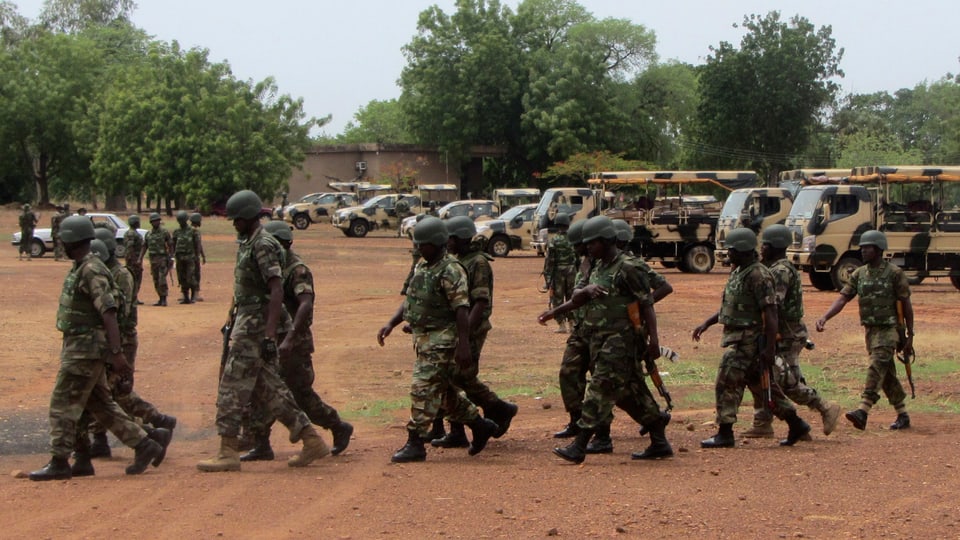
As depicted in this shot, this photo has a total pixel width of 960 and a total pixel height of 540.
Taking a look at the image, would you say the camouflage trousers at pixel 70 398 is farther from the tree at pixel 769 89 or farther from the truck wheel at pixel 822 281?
the tree at pixel 769 89

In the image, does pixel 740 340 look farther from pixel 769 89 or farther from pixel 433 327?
pixel 769 89

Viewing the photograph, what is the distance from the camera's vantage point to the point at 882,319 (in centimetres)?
953

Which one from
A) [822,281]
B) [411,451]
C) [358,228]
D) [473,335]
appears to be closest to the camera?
[411,451]

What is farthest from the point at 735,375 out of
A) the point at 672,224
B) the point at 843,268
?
the point at 672,224

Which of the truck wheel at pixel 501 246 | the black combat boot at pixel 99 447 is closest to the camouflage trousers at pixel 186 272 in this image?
the black combat boot at pixel 99 447

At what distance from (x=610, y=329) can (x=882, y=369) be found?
9.26 feet

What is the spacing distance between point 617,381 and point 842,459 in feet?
5.15

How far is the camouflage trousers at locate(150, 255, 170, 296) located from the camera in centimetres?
2000

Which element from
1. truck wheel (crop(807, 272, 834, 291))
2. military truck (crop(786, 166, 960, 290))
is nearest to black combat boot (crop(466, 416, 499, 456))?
military truck (crop(786, 166, 960, 290))

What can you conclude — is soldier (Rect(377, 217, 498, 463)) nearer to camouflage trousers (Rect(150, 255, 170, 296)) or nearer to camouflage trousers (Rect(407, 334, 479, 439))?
camouflage trousers (Rect(407, 334, 479, 439))

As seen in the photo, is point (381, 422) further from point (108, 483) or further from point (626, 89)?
point (626, 89)

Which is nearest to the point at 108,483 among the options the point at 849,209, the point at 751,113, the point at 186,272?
the point at 186,272

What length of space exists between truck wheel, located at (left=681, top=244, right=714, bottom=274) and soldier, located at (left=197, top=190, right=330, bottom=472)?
2276cm

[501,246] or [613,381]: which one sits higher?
[613,381]
